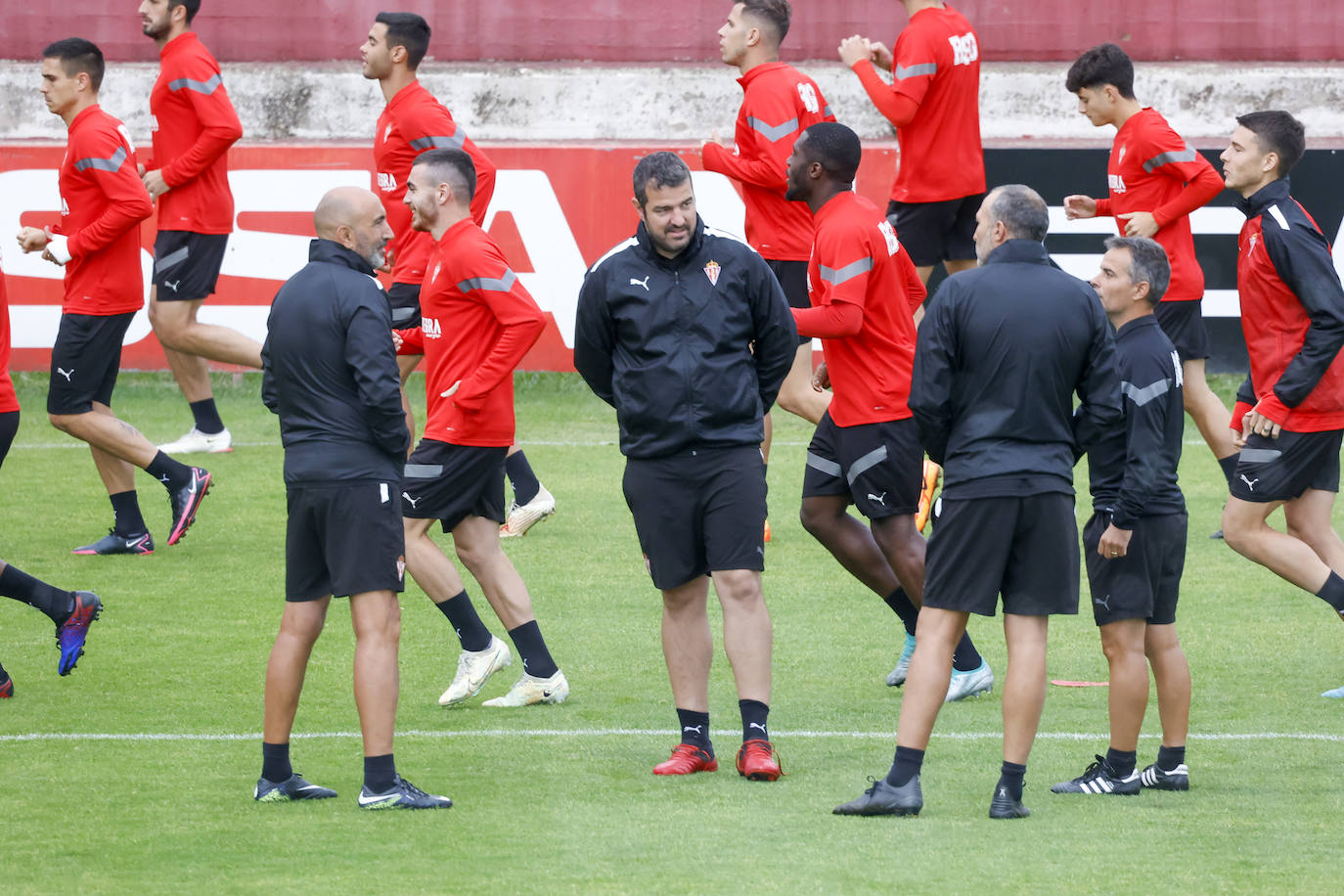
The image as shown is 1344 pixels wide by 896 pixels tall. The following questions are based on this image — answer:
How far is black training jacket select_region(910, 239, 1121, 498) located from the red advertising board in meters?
8.11

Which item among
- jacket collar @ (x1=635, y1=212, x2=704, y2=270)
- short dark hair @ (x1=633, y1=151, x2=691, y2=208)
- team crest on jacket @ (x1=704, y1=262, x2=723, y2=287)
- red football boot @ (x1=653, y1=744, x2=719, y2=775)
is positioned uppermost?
short dark hair @ (x1=633, y1=151, x2=691, y2=208)

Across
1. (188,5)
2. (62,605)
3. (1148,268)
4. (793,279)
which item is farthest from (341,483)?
(188,5)

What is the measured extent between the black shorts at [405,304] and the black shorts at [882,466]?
341 centimetres

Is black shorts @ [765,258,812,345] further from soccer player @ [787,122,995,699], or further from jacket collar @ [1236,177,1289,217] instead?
jacket collar @ [1236,177,1289,217]

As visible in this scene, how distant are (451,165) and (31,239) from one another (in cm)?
313

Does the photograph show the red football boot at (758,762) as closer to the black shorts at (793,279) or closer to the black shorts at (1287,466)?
the black shorts at (1287,466)

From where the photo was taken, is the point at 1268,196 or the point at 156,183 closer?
the point at 1268,196

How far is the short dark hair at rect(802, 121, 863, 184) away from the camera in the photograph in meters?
6.78

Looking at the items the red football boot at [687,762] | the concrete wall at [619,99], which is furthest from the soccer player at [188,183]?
the red football boot at [687,762]

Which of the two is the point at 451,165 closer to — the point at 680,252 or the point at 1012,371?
the point at 680,252

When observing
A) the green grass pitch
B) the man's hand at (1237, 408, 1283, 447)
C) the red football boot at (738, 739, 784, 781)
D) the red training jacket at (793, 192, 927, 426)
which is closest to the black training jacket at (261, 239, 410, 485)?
the green grass pitch

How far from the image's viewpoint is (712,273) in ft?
19.6

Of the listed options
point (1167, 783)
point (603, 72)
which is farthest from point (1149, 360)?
point (603, 72)

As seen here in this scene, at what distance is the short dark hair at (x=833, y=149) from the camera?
678 centimetres
